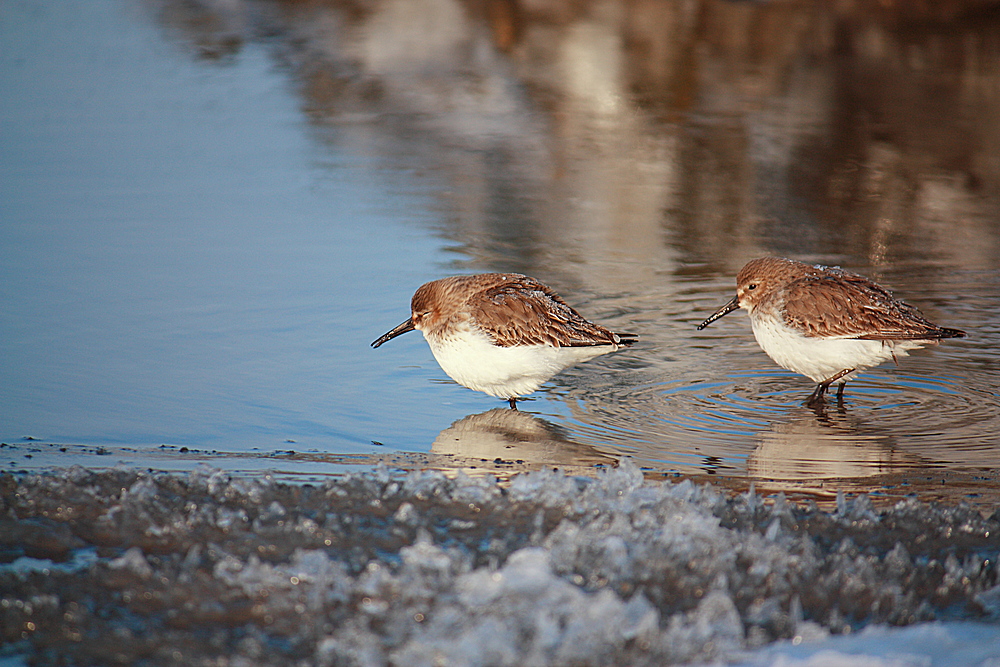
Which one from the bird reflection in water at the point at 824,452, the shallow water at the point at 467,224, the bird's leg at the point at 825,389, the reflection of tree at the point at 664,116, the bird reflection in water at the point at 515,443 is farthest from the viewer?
the reflection of tree at the point at 664,116

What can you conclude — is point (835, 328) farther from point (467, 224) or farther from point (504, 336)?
point (467, 224)

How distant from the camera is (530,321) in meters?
6.69

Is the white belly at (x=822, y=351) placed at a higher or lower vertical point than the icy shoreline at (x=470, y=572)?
higher

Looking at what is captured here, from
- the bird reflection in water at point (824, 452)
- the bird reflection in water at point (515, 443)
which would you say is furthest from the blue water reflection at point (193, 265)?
the bird reflection in water at point (824, 452)

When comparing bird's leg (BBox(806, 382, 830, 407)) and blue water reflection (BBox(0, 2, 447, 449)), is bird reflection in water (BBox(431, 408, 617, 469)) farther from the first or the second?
bird's leg (BBox(806, 382, 830, 407))

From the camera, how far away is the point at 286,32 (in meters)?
21.2

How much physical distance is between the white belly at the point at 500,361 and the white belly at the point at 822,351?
3.45 ft

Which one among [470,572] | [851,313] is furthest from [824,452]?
[470,572]

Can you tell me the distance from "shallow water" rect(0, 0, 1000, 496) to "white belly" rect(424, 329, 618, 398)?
0.63ft

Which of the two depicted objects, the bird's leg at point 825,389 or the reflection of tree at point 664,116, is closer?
the bird's leg at point 825,389

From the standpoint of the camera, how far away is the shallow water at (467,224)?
623cm

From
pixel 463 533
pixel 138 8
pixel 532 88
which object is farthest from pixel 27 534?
pixel 138 8

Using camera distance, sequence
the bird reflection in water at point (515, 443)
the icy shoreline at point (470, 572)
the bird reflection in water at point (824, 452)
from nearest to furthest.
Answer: the icy shoreline at point (470, 572)
the bird reflection in water at point (824, 452)
the bird reflection in water at point (515, 443)

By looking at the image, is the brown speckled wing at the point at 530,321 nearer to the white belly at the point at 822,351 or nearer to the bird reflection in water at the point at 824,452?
the white belly at the point at 822,351
